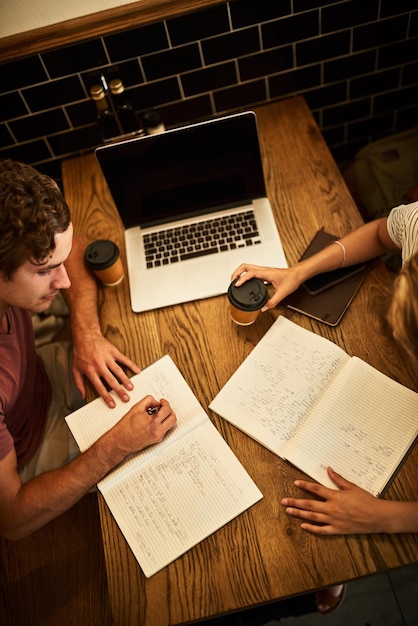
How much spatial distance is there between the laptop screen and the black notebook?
33cm

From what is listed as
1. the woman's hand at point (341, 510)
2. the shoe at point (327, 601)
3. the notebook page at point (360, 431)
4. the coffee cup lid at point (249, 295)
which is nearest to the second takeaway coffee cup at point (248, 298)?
the coffee cup lid at point (249, 295)

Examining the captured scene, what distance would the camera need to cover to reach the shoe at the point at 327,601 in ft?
4.47

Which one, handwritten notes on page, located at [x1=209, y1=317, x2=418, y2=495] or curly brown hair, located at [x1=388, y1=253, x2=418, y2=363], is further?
handwritten notes on page, located at [x1=209, y1=317, x2=418, y2=495]

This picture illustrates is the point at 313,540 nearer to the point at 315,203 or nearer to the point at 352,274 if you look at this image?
the point at 352,274

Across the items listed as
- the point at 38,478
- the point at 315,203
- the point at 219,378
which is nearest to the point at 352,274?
the point at 315,203

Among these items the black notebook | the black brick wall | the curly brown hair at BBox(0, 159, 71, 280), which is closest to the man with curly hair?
the curly brown hair at BBox(0, 159, 71, 280)

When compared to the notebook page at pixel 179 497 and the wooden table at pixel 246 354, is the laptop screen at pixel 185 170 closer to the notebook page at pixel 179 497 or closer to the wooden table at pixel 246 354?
the wooden table at pixel 246 354

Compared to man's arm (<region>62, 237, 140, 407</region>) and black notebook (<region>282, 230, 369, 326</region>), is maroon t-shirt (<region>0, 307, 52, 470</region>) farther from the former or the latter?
black notebook (<region>282, 230, 369, 326</region>)

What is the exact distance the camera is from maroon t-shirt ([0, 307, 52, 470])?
3.29ft

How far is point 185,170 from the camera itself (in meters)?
1.15

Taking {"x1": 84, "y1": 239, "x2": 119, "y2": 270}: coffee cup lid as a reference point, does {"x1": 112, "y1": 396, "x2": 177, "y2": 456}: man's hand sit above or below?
below

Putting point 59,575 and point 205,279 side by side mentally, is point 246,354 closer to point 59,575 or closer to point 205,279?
point 205,279

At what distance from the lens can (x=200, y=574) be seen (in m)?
0.81

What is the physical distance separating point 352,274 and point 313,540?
595 millimetres
